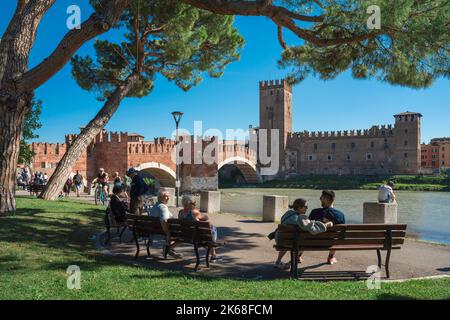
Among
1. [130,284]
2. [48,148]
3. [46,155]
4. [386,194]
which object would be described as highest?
[48,148]

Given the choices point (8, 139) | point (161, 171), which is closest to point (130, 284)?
point (8, 139)

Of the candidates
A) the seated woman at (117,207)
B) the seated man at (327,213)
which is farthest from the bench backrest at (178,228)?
the seated man at (327,213)

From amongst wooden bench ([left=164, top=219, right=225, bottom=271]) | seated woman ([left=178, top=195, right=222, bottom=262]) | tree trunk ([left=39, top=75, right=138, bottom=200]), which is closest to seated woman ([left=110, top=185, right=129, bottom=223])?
seated woman ([left=178, top=195, right=222, bottom=262])

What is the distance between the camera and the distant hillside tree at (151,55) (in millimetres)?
10884

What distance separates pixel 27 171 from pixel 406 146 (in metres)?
43.7

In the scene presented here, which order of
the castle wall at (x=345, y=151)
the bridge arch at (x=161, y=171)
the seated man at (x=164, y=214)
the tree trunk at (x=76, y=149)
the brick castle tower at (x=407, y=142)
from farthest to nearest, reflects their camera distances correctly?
the castle wall at (x=345, y=151) → the brick castle tower at (x=407, y=142) → the bridge arch at (x=161, y=171) → the tree trunk at (x=76, y=149) → the seated man at (x=164, y=214)

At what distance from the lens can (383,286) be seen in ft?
13.0

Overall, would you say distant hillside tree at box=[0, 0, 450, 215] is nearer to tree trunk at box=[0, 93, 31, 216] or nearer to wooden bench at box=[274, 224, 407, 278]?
tree trunk at box=[0, 93, 31, 216]

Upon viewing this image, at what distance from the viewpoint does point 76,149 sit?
10.3 meters

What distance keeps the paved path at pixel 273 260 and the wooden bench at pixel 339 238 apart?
0.31 metres

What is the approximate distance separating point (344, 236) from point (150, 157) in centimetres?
2100

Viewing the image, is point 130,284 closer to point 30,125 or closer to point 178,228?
point 178,228

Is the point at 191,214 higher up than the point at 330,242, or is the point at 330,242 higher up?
the point at 191,214

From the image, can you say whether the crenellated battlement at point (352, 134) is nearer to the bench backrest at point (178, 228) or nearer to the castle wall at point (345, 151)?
the castle wall at point (345, 151)
